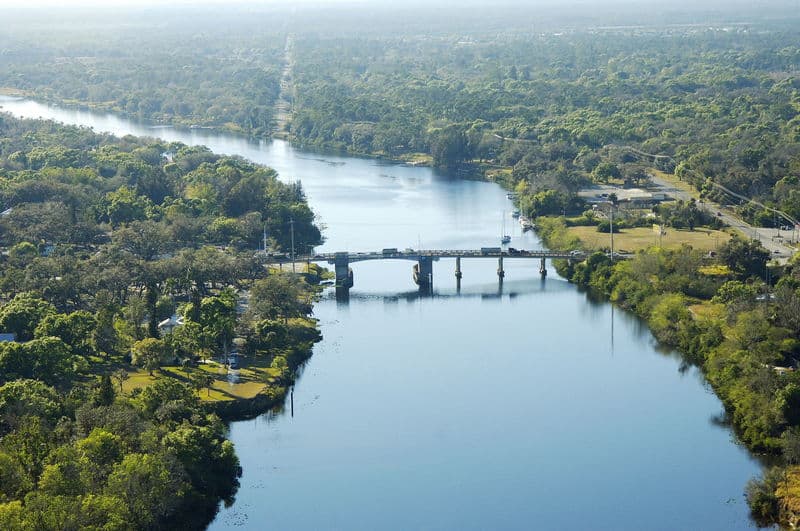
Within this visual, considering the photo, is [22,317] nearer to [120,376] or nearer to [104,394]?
[120,376]

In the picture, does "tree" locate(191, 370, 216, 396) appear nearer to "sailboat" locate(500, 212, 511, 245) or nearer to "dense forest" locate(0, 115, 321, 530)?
"dense forest" locate(0, 115, 321, 530)

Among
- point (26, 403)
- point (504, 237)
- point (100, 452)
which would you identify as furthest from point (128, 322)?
point (504, 237)

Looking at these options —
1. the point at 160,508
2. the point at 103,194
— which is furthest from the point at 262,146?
the point at 160,508

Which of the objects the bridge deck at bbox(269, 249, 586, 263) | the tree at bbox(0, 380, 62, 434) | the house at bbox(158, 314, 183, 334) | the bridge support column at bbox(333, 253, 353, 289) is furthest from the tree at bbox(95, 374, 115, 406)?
the bridge deck at bbox(269, 249, 586, 263)

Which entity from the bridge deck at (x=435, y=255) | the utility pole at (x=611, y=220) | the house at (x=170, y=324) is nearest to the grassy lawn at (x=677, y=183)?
the utility pole at (x=611, y=220)

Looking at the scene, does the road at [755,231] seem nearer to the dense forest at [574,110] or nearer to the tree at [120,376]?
the dense forest at [574,110]
